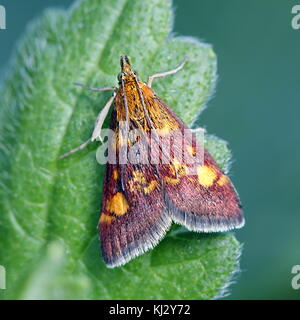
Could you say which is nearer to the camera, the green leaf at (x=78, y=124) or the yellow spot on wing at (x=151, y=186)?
the green leaf at (x=78, y=124)

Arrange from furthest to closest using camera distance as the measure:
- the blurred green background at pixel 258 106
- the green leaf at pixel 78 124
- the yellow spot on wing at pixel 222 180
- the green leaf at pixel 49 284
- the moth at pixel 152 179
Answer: the blurred green background at pixel 258 106 < the yellow spot on wing at pixel 222 180 < the moth at pixel 152 179 < the green leaf at pixel 78 124 < the green leaf at pixel 49 284

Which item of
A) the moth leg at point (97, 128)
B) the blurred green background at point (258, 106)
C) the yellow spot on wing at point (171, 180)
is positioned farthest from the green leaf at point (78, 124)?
the blurred green background at point (258, 106)

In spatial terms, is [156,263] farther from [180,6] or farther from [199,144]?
[180,6]

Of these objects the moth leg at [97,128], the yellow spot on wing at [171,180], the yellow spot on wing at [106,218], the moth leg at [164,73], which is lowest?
the yellow spot on wing at [106,218]

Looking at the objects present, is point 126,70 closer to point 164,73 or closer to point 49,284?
point 164,73

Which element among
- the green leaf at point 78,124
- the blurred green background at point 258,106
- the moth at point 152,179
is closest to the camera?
the green leaf at point 78,124

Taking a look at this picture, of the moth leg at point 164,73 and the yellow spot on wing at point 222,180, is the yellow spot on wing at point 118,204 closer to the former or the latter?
the yellow spot on wing at point 222,180

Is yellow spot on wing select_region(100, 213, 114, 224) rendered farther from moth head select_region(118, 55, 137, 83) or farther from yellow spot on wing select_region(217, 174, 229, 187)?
moth head select_region(118, 55, 137, 83)
